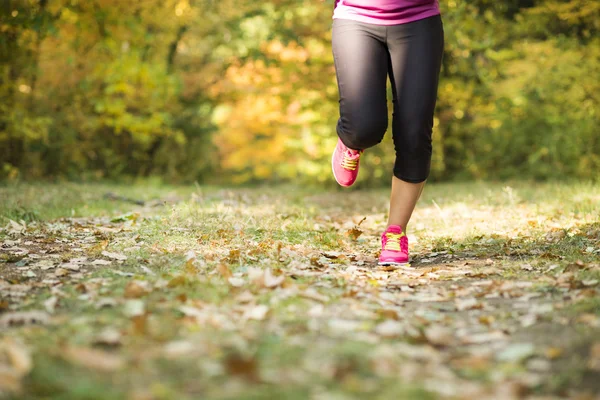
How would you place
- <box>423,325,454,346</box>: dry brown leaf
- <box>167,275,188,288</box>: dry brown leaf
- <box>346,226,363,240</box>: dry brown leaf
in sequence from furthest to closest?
<box>346,226,363,240</box>: dry brown leaf, <box>167,275,188,288</box>: dry brown leaf, <box>423,325,454,346</box>: dry brown leaf

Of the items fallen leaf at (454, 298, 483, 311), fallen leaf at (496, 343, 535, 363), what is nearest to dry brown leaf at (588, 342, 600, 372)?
fallen leaf at (496, 343, 535, 363)

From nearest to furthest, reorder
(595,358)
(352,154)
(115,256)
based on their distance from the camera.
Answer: (595,358) → (115,256) → (352,154)

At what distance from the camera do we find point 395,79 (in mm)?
3512

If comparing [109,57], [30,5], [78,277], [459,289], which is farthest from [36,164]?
[459,289]

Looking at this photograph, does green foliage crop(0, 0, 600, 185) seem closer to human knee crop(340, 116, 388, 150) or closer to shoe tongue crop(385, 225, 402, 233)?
human knee crop(340, 116, 388, 150)

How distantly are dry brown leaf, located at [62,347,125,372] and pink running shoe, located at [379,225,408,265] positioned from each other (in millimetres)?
2054

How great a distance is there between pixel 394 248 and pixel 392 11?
1.24 meters

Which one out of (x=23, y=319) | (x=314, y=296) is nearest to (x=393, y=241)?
(x=314, y=296)

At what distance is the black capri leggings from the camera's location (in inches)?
135

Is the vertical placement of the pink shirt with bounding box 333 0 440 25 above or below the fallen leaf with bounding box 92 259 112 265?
above

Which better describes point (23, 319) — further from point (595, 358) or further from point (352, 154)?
point (352, 154)

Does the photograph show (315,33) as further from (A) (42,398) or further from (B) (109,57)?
(A) (42,398)

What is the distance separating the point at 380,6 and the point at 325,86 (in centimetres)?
926

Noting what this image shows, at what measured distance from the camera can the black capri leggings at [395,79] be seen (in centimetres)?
344
